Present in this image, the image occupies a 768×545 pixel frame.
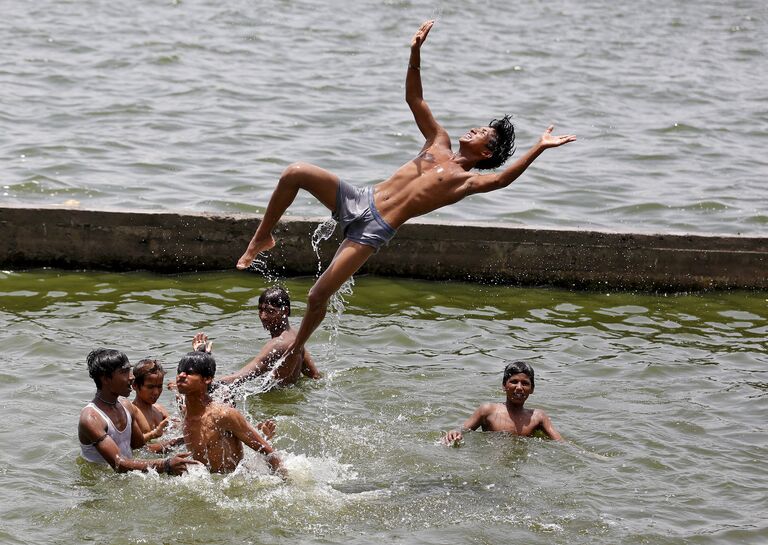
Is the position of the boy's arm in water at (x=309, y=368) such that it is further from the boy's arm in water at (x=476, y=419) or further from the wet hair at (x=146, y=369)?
the wet hair at (x=146, y=369)

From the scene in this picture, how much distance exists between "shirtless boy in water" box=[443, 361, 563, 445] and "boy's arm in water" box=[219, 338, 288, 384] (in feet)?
4.77

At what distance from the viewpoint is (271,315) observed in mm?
9039

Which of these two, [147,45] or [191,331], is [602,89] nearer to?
[147,45]

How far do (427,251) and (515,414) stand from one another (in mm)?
3349

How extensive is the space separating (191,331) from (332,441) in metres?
2.43

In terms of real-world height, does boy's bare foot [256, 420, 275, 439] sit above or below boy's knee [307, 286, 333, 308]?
below

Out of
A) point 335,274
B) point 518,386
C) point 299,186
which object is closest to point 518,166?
point 335,274

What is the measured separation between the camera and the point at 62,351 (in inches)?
378

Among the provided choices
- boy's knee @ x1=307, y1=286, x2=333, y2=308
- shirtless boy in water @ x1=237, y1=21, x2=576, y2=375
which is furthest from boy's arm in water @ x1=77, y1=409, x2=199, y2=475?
shirtless boy in water @ x1=237, y1=21, x2=576, y2=375

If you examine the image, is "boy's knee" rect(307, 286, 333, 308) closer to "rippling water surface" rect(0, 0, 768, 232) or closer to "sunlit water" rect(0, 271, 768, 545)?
"sunlit water" rect(0, 271, 768, 545)

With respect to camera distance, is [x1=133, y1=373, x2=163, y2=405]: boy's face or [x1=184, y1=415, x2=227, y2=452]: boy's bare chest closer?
[x1=184, y1=415, x2=227, y2=452]: boy's bare chest

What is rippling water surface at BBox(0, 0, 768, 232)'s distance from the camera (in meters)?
14.8

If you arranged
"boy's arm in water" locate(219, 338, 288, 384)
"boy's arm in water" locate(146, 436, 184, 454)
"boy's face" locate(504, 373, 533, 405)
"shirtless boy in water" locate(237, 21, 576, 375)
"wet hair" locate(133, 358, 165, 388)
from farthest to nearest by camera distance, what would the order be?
1. "boy's arm in water" locate(219, 338, 288, 384)
2. "boy's face" locate(504, 373, 533, 405)
3. "shirtless boy in water" locate(237, 21, 576, 375)
4. "wet hair" locate(133, 358, 165, 388)
5. "boy's arm in water" locate(146, 436, 184, 454)

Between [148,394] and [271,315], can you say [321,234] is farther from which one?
[148,394]
